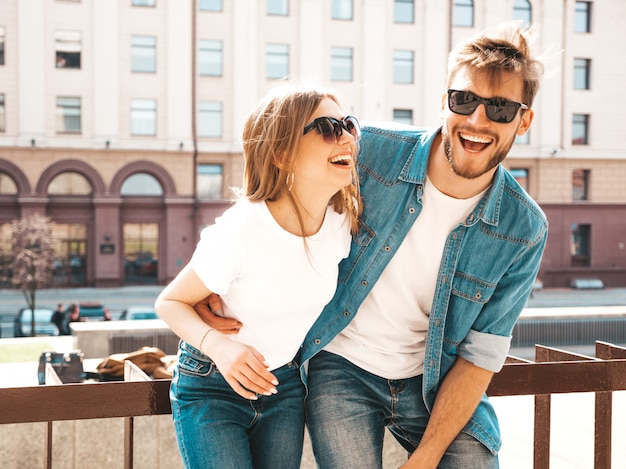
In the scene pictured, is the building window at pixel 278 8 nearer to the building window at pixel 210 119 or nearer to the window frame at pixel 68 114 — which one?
the building window at pixel 210 119

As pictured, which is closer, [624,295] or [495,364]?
[495,364]

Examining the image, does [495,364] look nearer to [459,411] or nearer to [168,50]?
[459,411]

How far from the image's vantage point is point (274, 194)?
214cm

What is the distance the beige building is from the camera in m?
29.2

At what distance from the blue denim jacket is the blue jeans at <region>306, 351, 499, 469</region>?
0.21 feet

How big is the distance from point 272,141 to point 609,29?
122 ft

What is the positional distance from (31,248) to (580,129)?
2521 centimetres

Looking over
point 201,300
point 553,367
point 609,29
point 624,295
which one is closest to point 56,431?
point 201,300

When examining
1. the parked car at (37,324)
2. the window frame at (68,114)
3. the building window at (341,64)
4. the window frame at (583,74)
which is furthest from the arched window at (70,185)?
the window frame at (583,74)

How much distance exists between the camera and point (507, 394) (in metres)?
2.29

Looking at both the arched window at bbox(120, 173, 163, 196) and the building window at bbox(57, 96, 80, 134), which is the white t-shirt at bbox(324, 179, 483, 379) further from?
the building window at bbox(57, 96, 80, 134)

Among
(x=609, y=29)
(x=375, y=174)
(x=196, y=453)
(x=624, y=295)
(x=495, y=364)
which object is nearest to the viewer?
(x=196, y=453)

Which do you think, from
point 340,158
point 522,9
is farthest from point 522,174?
point 340,158

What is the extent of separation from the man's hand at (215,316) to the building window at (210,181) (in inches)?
1141
